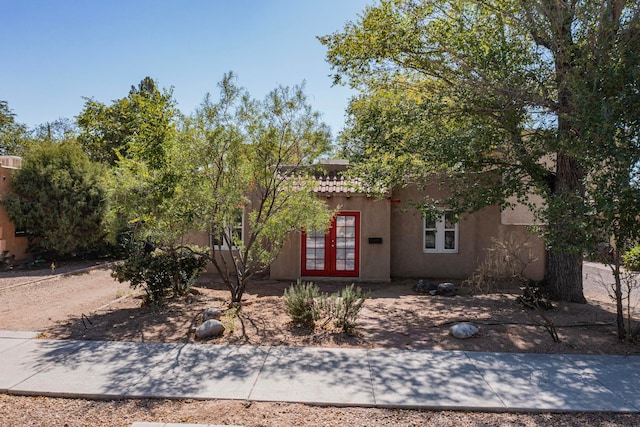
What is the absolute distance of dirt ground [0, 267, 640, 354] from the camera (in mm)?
7086

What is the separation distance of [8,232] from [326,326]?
1333 centimetres

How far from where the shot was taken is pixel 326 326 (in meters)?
7.65

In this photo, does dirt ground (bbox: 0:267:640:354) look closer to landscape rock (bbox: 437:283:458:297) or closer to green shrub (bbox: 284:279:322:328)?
green shrub (bbox: 284:279:322:328)

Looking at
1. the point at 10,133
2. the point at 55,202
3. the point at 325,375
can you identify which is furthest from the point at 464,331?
the point at 10,133

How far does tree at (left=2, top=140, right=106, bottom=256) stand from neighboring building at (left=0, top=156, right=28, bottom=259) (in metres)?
0.24

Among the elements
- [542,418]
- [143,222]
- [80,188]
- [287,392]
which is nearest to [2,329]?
[143,222]

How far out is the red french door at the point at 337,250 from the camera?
13570 mm

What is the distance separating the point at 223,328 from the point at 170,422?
286 centimetres

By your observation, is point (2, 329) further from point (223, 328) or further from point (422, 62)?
point (422, 62)

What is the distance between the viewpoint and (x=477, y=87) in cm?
905

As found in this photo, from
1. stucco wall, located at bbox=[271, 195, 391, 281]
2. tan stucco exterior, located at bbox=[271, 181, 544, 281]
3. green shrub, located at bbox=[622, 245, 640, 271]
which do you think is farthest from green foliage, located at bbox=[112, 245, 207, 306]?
green shrub, located at bbox=[622, 245, 640, 271]

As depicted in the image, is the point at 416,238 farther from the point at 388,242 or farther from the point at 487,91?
the point at 487,91

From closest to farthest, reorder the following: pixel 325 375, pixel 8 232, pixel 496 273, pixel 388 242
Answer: pixel 325 375 → pixel 496 273 → pixel 388 242 → pixel 8 232

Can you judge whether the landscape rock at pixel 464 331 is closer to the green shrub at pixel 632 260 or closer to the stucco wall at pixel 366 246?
the green shrub at pixel 632 260
